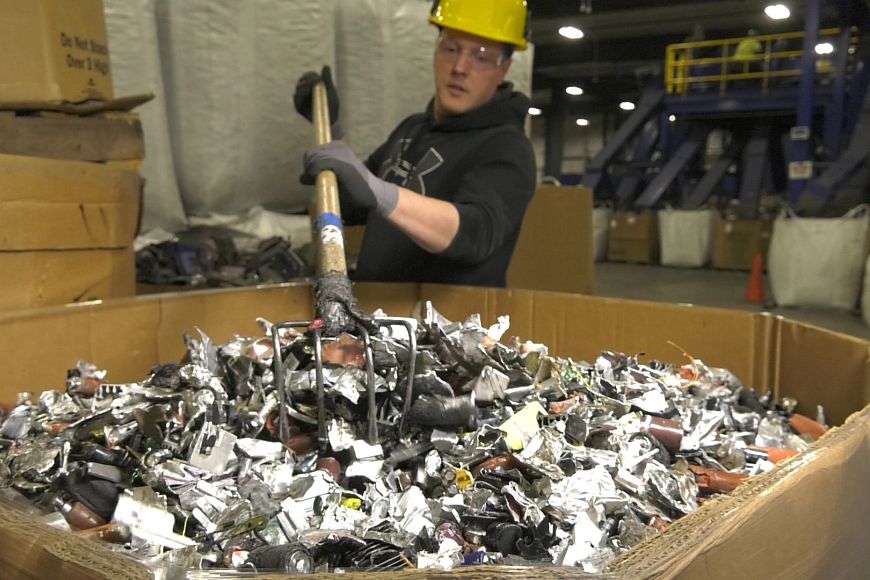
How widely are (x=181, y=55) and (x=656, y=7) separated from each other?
6635 millimetres

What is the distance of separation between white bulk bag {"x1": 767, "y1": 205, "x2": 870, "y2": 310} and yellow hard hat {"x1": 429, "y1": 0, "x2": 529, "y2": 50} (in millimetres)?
4202

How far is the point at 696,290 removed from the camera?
619 centimetres

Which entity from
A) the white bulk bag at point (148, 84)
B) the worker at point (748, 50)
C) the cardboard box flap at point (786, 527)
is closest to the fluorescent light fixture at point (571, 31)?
the worker at point (748, 50)

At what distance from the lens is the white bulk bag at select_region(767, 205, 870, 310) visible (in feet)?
16.6

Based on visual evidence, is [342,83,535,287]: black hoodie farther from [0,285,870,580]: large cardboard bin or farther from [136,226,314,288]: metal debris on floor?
[136,226,314,288]: metal debris on floor

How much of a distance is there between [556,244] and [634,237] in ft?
18.8

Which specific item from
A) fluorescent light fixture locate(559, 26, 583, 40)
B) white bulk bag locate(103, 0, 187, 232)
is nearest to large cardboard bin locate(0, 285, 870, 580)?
white bulk bag locate(103, 0, 187, 232)

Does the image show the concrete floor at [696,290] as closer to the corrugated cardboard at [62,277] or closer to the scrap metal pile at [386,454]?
the scrap metal pile at [386,454]

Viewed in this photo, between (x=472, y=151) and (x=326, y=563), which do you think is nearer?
(x=326, y=563)

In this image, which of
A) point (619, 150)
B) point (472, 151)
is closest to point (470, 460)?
point (472, 151)

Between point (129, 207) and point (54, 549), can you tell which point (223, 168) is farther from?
point (54, 549)

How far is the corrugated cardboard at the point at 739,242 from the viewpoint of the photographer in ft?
24.4

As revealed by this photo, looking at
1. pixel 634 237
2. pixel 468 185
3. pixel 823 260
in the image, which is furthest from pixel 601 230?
pixel 468 185

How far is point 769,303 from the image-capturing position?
5.54m
